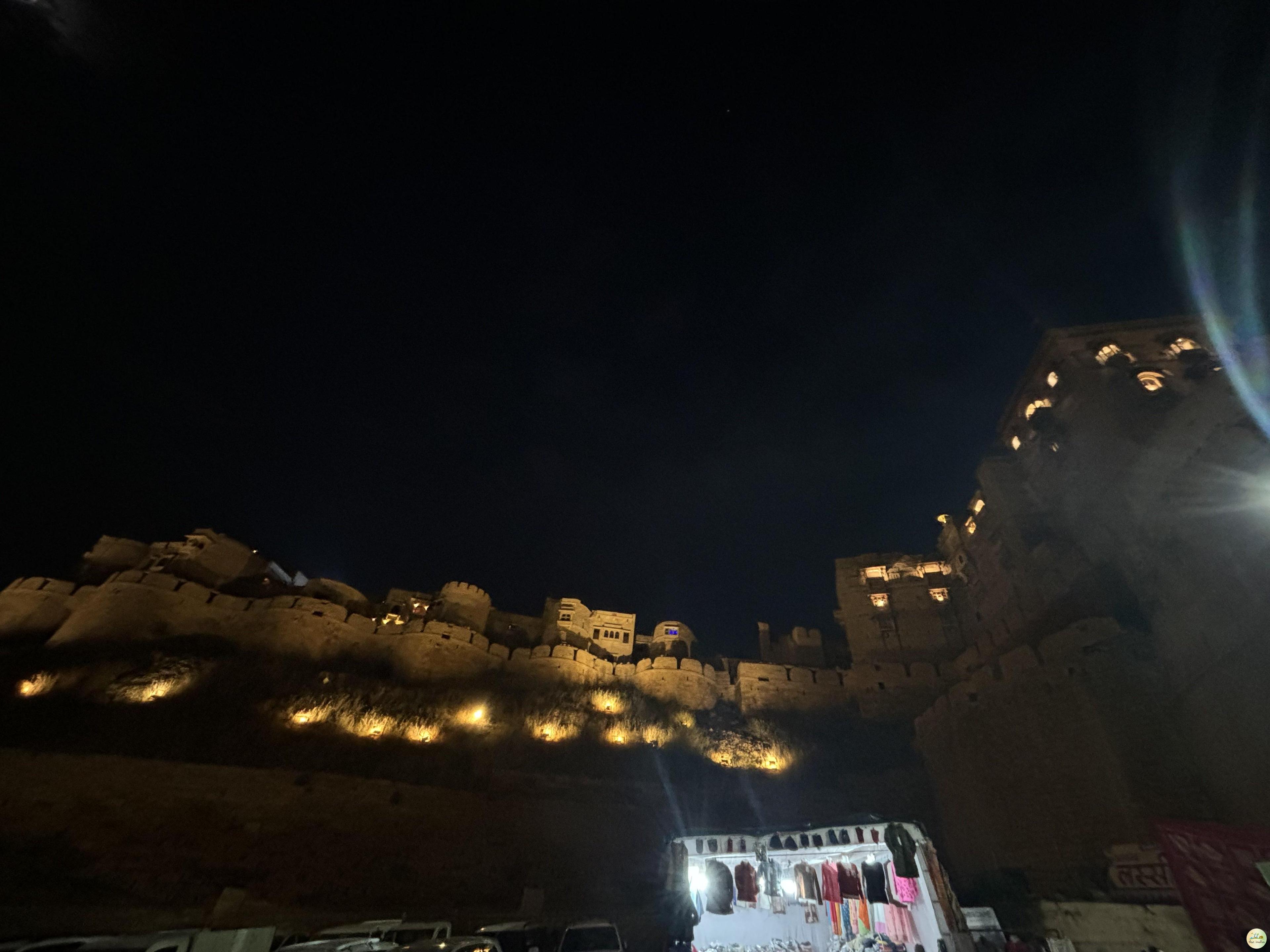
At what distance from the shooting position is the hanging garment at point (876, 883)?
14.3 meters

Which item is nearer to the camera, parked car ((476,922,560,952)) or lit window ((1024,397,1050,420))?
parked car ((476,922,560,952))

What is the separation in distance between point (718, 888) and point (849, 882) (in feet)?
12.4

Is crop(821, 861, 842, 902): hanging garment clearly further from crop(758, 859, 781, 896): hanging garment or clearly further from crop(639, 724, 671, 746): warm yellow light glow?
crop(639, 724, 671, 746): warm yellow light glow

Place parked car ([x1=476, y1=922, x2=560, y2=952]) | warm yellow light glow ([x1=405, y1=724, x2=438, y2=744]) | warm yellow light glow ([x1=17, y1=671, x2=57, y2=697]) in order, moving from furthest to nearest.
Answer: warm yellow light glow ([x1=405, y1=724, x2=438, y2=744]) → warm yellow light glow ([x1=17, y1=671, x2=57, y2=697]) → parked car ([x1=476, y1=922, x2=560, y2=952])

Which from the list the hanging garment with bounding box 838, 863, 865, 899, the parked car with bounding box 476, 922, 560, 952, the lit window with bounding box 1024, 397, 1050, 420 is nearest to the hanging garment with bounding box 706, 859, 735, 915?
the hanging garment with bounding box 838, 863, 865, 899

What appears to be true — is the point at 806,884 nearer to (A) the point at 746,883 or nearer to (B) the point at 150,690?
(A) the point at 746,883

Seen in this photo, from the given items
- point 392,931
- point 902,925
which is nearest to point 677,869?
point 902,925

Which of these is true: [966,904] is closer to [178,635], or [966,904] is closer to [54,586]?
[178,635]

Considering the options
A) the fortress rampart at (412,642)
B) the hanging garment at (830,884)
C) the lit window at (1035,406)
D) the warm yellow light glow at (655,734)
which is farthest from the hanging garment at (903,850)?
the lit window at (1035,406)

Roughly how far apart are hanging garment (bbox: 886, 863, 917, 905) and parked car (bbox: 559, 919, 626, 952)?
7.23 metres

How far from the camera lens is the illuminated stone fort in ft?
60.5

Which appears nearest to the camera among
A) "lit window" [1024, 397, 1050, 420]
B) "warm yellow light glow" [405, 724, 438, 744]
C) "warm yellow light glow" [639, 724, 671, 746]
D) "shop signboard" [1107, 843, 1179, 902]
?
"shop signboard" [1107, 843, 1179, 902]

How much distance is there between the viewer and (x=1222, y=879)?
9.04 meters

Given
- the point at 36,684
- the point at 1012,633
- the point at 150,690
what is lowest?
the point at 150,690
